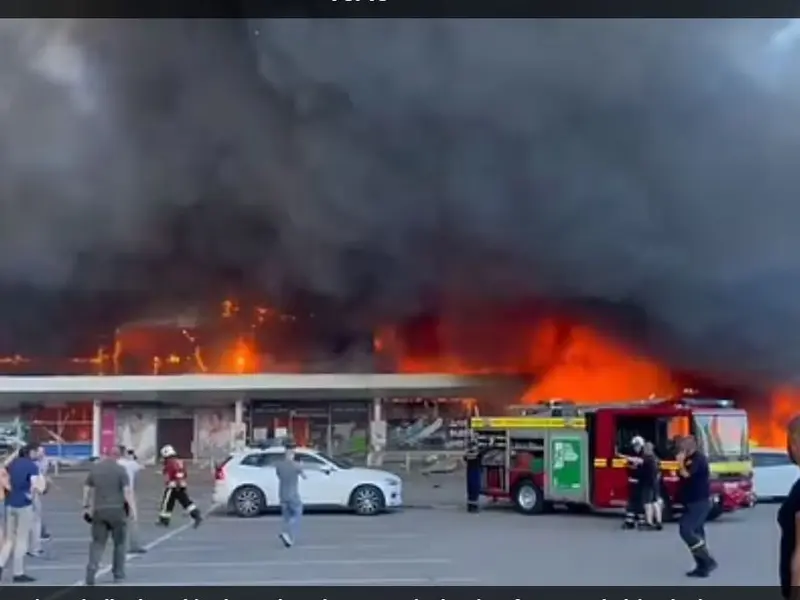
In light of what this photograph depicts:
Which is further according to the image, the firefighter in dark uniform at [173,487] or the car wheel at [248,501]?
the car wheel at [248,501]

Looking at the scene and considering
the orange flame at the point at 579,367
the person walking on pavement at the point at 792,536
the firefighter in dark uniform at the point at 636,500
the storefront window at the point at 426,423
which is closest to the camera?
the person walking on pavement at the point at 792,536

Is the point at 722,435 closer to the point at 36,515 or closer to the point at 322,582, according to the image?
the point at 322,582

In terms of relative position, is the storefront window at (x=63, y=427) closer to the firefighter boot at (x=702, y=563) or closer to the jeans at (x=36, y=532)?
the jeans at (x=36, y=532)

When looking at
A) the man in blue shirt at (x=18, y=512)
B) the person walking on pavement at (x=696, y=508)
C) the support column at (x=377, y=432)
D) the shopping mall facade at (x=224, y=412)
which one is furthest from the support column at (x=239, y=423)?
the person walking on pavement at (x=696, y=508)

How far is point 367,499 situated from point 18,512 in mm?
8500

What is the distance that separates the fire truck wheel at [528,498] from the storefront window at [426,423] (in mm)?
14707

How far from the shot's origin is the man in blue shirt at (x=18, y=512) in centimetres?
1117

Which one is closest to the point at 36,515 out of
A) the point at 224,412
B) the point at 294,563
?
the point at 294,563

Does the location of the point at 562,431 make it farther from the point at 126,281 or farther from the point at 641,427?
the point at 126,281

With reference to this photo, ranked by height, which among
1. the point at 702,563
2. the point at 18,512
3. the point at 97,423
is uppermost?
the point at 97,423

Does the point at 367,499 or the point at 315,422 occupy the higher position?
the point at 315,422

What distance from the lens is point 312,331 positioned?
3738 cm

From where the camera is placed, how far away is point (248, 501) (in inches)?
747

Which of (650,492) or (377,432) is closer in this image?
(650,492)
